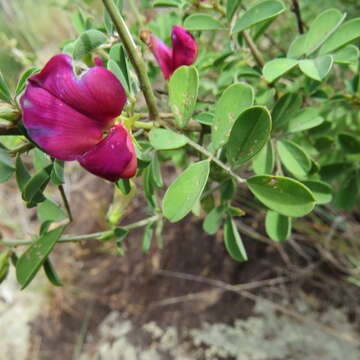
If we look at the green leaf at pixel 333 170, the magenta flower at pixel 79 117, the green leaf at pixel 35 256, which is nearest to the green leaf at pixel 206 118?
the magenta flower at pixel 79 117

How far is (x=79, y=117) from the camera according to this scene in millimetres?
384

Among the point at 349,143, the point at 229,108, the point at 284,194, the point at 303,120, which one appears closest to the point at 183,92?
the point at 229,108

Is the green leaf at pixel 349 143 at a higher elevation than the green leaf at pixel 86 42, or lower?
lower

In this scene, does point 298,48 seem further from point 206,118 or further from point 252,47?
point 206,118

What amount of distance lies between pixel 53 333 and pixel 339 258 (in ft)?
4.76

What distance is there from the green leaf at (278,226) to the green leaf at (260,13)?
266 mm

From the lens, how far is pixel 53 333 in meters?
2.07

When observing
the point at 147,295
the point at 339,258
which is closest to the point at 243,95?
the point at 339,258

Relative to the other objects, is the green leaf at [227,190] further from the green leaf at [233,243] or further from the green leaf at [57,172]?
the green leaf at [57,172]

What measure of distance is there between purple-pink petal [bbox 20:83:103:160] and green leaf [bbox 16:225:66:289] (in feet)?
0.64

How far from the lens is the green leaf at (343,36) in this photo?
0.52 meters

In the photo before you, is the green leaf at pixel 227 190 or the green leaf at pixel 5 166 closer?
the green leaf at pixel 5 166

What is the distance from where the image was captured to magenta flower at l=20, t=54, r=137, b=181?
36cm

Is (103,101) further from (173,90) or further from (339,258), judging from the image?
(339,258)
